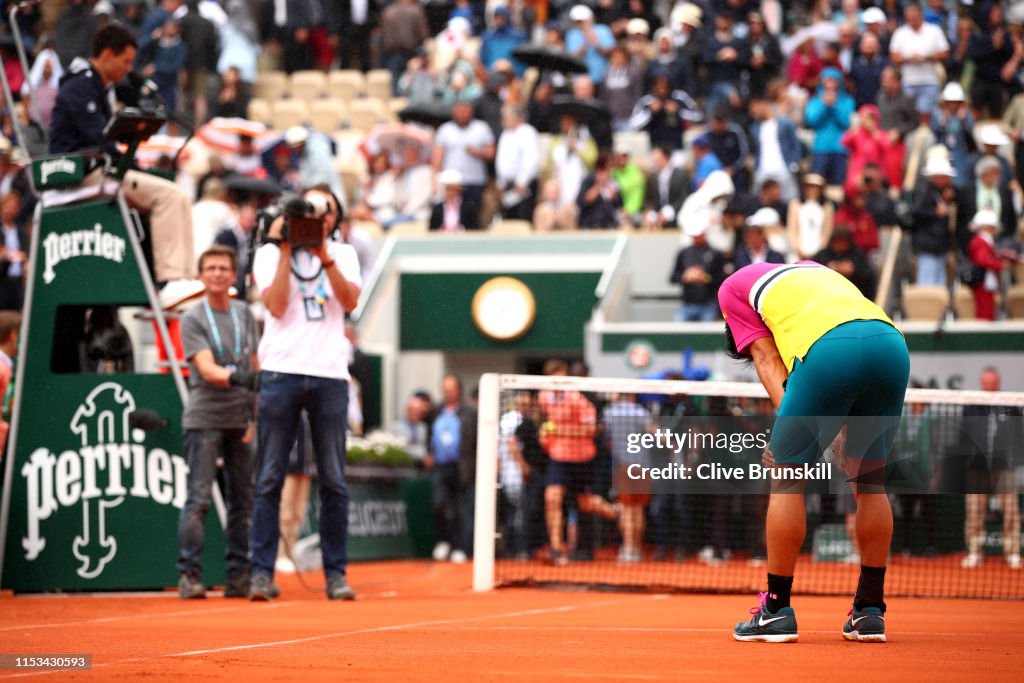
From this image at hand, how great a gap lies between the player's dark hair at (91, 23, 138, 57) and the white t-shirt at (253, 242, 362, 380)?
1.66 m

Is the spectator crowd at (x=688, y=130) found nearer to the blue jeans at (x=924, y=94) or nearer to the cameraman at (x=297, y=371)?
the blue jeans at (x=924, y=94)

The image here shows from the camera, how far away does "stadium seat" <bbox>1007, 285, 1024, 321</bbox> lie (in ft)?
59.7

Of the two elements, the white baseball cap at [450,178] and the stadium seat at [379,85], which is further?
the stadium seat at [379,85]

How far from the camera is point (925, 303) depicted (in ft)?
59.4

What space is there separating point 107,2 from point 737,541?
1543cm

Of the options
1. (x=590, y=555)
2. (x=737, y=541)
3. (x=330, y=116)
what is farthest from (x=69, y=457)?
(x=330, y=116)

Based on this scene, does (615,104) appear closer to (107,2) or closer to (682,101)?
(682,101)

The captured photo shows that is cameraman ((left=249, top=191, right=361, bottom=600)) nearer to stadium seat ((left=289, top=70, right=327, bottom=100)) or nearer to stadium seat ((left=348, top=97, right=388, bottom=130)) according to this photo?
stadium seat ((left=348, top=97, right=388, bottom=130))

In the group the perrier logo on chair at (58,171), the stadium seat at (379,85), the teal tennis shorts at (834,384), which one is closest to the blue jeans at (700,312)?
the stadium seat at (379,85)

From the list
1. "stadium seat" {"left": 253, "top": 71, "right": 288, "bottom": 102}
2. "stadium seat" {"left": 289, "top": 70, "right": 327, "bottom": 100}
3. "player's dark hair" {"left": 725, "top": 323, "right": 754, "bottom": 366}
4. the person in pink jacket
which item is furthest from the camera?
"stadium seat" {"left": 253, "top": 71, "right": 288, "bottom": 102}

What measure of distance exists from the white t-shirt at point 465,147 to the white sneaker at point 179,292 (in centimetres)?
1120

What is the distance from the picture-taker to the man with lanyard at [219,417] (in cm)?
981

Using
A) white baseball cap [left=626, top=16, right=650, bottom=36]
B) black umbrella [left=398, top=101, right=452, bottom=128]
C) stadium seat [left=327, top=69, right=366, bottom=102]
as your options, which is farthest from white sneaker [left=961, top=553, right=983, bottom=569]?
stadium seat [left=327, top=69, right=366, bottom=102]

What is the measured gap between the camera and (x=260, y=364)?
9.82m
